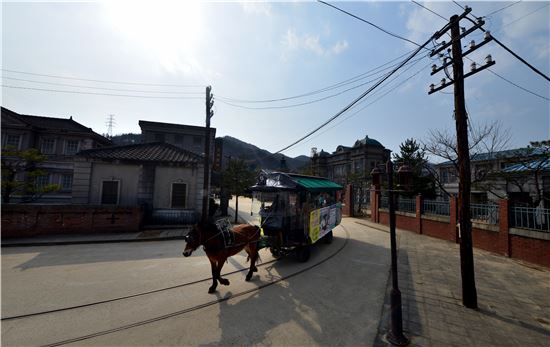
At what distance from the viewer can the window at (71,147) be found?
2680 cm

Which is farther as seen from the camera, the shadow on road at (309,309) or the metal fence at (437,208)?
the metal fence at (437,208)

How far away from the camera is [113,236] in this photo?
38.9ft

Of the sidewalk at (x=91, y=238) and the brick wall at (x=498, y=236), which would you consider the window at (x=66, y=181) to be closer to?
the sidewalk at (x=91, y=238)

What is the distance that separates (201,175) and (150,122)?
24654 mm

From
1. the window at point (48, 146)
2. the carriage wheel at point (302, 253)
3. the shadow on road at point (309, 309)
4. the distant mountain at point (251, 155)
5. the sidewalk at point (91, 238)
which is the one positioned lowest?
the sidewalk at point (91, 238)

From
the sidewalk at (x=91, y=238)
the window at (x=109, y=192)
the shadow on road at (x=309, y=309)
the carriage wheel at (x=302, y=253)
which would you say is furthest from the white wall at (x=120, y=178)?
the carriage wheel at (x=302, y=253)

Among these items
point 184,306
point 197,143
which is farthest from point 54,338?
point 197,143

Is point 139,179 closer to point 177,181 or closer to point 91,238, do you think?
point 177,181

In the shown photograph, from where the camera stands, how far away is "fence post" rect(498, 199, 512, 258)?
30.7 ft

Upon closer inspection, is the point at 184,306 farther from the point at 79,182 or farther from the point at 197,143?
the point at 197,143

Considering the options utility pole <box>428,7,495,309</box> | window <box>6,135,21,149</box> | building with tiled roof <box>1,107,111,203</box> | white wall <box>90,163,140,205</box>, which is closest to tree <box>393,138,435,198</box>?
utility pole <box>428,7,495,309</box>

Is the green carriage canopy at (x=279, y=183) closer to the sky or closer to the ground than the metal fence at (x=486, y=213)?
closer to the sky

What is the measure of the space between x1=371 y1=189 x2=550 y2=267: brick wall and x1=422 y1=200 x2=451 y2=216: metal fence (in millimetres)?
332

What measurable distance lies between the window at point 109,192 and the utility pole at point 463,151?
18493 millimetres
